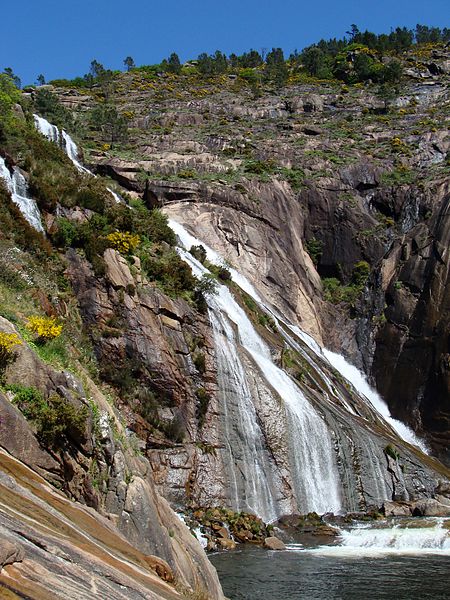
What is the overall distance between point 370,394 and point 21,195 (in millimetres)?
30996

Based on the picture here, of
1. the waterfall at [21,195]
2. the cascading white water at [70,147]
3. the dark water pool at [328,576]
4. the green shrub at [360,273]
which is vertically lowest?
the dark water pool at [328,576]

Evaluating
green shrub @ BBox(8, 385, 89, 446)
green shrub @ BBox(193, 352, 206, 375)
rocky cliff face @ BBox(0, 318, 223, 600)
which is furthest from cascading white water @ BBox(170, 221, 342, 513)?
green shrub @ BBox(8, 385, 89, 446)

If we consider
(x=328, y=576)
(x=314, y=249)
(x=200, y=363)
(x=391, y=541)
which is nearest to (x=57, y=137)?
(x=314, y=249)

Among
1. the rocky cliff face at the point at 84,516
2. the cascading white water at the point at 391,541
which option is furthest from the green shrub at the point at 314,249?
the rocky cliff face at the point at 84,516

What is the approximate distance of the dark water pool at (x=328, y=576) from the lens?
17.6m

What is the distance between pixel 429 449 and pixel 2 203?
32741 millimetres

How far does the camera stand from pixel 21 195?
31.4 metres

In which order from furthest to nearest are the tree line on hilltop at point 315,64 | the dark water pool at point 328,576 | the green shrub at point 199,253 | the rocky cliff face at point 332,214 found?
the tree line on hilltop at point 315,64, the rocky cliff face at point 332,214, the green shrub at point 199,253, the dark water pool at point 328,576

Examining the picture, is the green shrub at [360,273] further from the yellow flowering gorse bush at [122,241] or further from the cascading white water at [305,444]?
the yellow flowering gorse bush at [122,241]

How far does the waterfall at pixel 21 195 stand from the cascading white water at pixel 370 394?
2676cm

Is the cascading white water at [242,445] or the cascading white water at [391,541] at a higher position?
the cascading white water at [242,445]

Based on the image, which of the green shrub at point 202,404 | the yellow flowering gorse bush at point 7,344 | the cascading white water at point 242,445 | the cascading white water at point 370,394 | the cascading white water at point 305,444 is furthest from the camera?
the cascading white water at point 370,394

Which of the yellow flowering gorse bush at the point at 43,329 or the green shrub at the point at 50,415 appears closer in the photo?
the green shrub at the point at 50,415

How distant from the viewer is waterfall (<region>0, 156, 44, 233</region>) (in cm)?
3008
